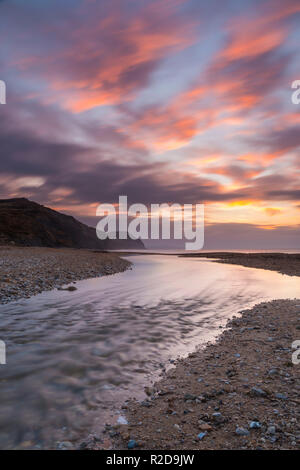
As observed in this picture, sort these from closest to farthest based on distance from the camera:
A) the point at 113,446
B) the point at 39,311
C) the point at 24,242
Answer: the point at 113,446, the point at 39,311, the point at 24,242

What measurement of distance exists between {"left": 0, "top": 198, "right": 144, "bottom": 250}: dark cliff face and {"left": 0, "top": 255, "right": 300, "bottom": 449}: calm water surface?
77574mm

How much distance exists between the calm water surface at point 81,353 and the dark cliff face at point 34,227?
77.6 metres

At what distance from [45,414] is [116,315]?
23.6ft

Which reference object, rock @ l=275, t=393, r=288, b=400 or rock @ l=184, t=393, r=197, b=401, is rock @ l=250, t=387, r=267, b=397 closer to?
rock @ l=275, t=393, r=288, b=400

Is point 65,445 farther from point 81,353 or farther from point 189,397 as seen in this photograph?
point 81,353

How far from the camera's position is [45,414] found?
4812 millimetres

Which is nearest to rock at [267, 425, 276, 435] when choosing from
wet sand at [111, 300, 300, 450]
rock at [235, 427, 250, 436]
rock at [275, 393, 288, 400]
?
wet sand at [111, 300, 300, 450]

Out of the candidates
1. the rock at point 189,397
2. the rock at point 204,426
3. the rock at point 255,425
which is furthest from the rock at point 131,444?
the rock at point 255,425

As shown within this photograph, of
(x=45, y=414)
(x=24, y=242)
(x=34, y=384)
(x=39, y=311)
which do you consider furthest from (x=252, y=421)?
(x=24, y=242)

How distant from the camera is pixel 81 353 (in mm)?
7570

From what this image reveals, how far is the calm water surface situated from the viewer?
4.67 meters

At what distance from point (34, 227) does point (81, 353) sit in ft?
370

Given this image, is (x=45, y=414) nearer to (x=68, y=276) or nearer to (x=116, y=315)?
(x=116, y=315)
